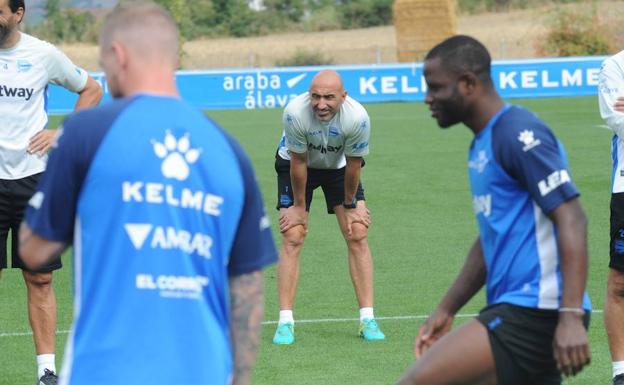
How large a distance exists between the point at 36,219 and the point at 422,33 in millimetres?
40408

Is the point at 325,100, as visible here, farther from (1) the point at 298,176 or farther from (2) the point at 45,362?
(2) the point at 45,362

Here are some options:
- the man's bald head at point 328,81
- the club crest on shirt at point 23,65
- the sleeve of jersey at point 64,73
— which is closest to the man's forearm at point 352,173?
the man's bald head at point 328,81

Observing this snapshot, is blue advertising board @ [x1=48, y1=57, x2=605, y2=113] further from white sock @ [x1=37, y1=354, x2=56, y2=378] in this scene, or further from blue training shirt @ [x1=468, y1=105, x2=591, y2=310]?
blue training shirt @ [x1=468, y1=105, x2=591, y2=310]

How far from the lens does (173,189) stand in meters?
3.42

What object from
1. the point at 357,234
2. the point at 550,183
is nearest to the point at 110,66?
the point at 550,183

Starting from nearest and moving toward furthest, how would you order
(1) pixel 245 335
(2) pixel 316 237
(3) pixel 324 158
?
(1) pixel 245 335, (3) pixel 324 158, (2) pixel 316 237

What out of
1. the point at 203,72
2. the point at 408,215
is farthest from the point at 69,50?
the point at 408,215

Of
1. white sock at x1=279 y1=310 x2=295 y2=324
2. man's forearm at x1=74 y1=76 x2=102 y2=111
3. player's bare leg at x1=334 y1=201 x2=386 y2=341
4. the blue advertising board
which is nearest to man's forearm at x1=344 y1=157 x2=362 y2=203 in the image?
player's bare leg at x1=334 y1=201 x2=386 y2=341

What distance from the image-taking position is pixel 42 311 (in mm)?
7477

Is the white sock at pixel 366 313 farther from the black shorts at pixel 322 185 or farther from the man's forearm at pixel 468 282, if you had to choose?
the man's forearm at pixel 468 282

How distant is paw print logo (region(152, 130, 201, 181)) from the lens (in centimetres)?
343

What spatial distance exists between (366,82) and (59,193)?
27.2 metres

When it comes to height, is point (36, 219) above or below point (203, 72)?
below

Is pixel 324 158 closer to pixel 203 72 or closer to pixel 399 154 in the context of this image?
pixel 399 154
